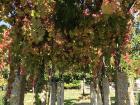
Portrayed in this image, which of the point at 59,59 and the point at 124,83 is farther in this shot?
the point at 59,59

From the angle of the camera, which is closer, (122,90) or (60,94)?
(122,90)

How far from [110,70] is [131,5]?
5964mm

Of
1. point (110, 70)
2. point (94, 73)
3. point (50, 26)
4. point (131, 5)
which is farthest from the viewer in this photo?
point (110, 70)

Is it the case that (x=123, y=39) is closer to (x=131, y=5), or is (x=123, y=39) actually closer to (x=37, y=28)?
(x=131, y=5)

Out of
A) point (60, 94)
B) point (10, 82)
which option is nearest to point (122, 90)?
point (10, 82)

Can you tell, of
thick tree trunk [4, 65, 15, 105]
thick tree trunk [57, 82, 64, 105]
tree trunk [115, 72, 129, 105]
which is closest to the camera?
tree trunk [115, 72, 129, 105]

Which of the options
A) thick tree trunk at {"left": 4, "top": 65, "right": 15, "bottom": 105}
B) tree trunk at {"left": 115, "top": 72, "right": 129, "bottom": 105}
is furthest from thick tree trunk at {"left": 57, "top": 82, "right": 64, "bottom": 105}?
tree trunk at {"left": 115, "top": 72, "right": 129, "bottom": 105}

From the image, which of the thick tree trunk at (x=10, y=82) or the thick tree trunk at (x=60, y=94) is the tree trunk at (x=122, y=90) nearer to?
the thick tree trunk at (x=10, y=82)

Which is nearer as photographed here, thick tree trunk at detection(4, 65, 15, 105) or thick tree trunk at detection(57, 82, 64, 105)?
thick tree trunk at detection(4, 65, 15, 105)

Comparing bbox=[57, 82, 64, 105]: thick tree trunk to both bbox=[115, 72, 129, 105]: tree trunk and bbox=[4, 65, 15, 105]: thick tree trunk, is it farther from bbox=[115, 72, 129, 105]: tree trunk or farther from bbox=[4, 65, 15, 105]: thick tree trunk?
bbox=[115, 72, 129, 105]: tree trunk

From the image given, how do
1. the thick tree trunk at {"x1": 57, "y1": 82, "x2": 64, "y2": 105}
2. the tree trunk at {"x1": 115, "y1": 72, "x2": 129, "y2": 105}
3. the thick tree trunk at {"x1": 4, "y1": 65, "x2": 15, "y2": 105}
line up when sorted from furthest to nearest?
the thick tree trunk at {"x1": 57, "y1": 82, "x2": 64, "y2": 105} < the thick tree trunk at {"x1": 4, "y1": 65, "x2": 15, "y2": 105} < the tree trunk at {"x1": 115, "y1": 72, "x2": 129, "y2": 105}

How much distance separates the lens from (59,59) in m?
13.8

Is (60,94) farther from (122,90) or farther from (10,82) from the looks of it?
(122,90)

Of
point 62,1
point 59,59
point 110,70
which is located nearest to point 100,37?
point 62,1
